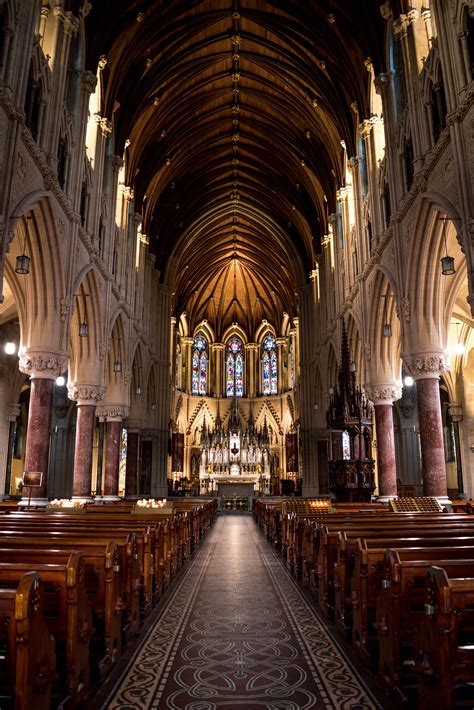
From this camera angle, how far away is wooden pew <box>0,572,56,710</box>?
2943mm

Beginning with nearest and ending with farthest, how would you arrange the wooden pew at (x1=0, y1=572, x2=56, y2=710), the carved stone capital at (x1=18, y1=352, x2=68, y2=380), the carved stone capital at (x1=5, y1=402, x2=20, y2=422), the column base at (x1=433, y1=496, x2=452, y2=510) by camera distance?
1. the wooden pew at (x1=0, y1=572, x2=56, y2=710)
2. the column base at (x1=433, y1=496, x2=452, y2=510)
3. the carved stone capital at (x1=18, y1=352, x2=68, y2=380)
4. the carved stone capital at (x1=5, y1=402, x2=20, y2=422)

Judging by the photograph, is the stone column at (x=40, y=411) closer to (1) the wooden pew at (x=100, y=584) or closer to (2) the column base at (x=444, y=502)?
(1) the wooden pew at (x=100, y=584)

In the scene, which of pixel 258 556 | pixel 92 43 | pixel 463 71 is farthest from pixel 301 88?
pixel 258 556

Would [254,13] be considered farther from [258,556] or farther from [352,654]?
[352,654]

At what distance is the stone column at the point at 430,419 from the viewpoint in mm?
13859

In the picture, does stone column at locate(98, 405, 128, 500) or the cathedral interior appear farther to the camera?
stone column at locate(98, 405, 128, 500)

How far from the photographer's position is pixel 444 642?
320 centimetres

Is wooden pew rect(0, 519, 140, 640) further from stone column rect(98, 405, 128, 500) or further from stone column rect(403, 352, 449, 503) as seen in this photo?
stone column rect(98, 405, 128, 500)

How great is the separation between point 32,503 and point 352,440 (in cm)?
1149

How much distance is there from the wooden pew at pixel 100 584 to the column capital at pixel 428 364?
34.6 ft

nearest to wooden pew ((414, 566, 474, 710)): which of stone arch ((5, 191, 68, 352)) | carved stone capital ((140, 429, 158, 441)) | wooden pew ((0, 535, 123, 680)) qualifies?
wooden pew ((0, 535, 123, 680))

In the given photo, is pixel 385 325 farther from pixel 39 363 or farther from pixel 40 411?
pixel 40 411

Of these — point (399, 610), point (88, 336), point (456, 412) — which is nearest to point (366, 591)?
point (399, 610)

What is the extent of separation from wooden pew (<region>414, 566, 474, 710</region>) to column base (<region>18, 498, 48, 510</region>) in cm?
1142
